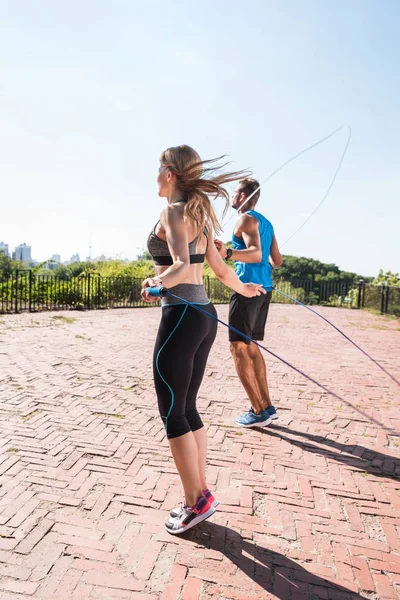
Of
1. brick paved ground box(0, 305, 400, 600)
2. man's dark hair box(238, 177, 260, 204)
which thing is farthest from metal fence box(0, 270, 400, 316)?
man's dark hair box(238, 177, 260, 204)

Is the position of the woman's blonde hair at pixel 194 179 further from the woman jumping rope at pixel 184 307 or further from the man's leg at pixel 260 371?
the man's leg at pixel 260 371

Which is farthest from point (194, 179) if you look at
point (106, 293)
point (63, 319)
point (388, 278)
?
point (388, 278)

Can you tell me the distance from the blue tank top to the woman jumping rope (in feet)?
4.39

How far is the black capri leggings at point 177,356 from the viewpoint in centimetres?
210

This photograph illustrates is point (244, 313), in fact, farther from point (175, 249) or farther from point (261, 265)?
point (175, 249)

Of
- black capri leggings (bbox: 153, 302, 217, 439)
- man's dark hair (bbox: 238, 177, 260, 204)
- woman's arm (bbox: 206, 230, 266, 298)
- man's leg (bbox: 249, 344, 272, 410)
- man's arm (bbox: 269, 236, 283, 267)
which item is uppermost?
man's dark hair (bbox: 238, 177, 260, 204)

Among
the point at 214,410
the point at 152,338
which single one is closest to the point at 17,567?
the point at 214,410

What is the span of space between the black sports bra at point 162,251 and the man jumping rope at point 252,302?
127 centimetres

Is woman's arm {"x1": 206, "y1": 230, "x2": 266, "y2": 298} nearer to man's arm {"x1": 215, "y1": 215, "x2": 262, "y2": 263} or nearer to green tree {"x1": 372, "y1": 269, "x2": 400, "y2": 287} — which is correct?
man's arm {"x1": 215, "y1": 215, "x2": 262, "y2": 263}

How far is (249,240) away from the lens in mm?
3393

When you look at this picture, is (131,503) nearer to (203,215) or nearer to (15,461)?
(15,461)

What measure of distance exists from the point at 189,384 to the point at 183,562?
0.80 metres

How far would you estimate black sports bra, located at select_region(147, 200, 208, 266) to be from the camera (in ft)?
7.06

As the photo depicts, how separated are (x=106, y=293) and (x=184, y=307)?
15.6 metres
